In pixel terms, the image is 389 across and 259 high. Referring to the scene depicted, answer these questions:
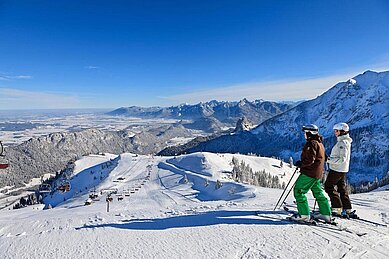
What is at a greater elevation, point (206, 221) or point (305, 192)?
point (305, 192)

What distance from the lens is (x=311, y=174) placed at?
8734 mm

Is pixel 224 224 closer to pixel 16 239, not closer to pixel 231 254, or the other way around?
pixel 231 254

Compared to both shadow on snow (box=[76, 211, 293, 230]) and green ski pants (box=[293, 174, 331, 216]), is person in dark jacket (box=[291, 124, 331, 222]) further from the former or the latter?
shadow on snow (box=[76, 211, 293, 230])

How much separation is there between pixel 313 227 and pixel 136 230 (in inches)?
197

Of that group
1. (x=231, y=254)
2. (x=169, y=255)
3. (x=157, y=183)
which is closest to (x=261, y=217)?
(x=231, y=254)

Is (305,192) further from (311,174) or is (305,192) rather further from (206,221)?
(206,221)

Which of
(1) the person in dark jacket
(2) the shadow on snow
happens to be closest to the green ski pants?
(1) the person in dark jacket

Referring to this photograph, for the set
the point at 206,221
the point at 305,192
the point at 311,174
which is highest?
the point at 311,174

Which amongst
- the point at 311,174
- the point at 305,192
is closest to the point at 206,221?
the point at 305,192

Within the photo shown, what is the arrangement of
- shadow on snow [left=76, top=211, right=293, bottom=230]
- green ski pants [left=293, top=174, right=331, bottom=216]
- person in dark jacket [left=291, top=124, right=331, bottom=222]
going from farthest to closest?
shadow on snow [left=76, top=211, right=293, bottom=230]
green ski pants [left=293, top=174, right=331, bottom=216]
person in dark jacket [left=291, top=124, right=331, bottom=222]

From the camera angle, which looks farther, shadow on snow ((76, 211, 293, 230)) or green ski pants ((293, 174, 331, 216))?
shadow on snow ((76, 211, 293, 230))

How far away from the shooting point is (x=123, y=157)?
6235 inches

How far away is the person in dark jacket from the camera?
8.66m

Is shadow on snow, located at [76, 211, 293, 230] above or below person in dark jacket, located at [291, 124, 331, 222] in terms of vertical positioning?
below
